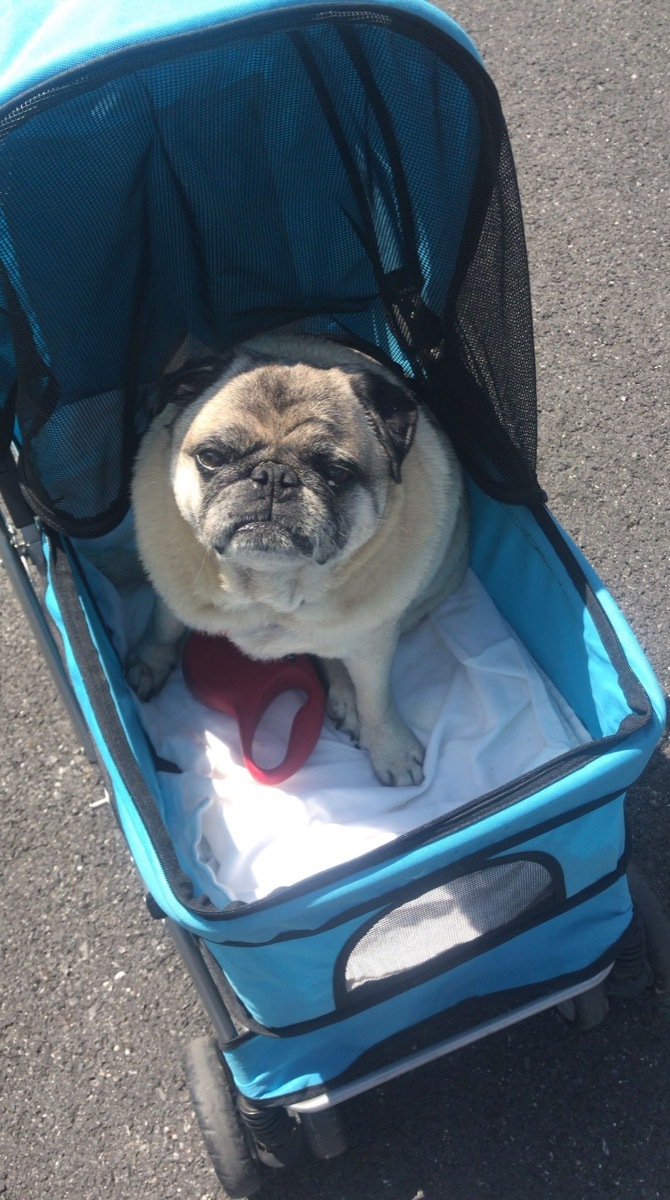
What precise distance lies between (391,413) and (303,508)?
1.17 feet

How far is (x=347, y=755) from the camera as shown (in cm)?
280

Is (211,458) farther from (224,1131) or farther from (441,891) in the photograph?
(224,1131)

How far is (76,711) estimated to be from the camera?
9.05 feet

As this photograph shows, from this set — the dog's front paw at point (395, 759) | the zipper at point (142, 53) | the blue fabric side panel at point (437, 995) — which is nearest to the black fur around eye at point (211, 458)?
the zipper at point (142, 53)

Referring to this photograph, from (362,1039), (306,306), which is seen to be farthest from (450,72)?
(362,1039)

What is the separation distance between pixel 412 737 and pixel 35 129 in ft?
5.97

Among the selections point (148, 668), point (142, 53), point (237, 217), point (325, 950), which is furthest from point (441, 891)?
point (142, 53)

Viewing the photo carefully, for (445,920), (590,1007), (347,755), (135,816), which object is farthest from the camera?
(347,755)

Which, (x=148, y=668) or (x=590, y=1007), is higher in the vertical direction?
(x=148, y=668)

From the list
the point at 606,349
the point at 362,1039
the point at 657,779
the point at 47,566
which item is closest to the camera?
the point at 362,1039

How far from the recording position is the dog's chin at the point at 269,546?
207cm

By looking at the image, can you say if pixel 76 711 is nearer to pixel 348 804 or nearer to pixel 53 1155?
pixel 348 804

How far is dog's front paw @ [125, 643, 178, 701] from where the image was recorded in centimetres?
281

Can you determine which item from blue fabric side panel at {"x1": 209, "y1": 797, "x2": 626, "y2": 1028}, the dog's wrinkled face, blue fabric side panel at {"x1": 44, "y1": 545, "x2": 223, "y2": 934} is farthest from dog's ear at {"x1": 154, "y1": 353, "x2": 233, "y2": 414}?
blue fabric side panel at {"x1": 209, "y1": 797, "x2": 626, "y2": 1028}
